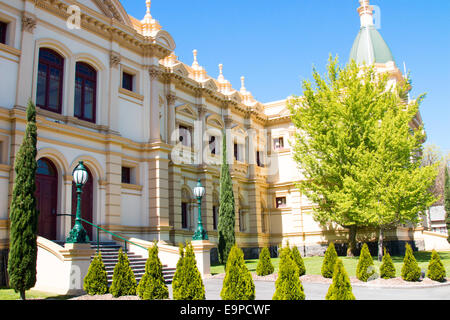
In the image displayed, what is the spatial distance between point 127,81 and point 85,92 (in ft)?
11.0

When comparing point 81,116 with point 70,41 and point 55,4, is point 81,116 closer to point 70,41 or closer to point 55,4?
point 70,41

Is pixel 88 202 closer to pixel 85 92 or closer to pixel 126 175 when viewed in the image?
pixel 126 175

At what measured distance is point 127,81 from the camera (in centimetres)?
2467

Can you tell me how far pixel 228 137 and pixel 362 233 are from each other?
12348mm

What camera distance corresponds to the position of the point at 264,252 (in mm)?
20938

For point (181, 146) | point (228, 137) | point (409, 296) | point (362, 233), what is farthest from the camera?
point (228, 137)

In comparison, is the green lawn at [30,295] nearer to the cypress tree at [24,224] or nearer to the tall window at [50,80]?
the cypress tree at [24,224]

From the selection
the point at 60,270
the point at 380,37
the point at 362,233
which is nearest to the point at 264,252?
the point at 60,270

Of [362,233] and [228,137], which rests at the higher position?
[228,137]

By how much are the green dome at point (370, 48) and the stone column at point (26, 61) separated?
99.6 feet

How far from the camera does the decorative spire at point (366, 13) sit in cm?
4548

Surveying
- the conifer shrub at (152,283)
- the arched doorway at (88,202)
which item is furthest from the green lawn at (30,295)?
the arched doorway at (88,202)

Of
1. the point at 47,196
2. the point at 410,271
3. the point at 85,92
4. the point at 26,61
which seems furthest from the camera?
the point at 85,92

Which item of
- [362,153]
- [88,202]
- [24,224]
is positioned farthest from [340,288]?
[362,153]
